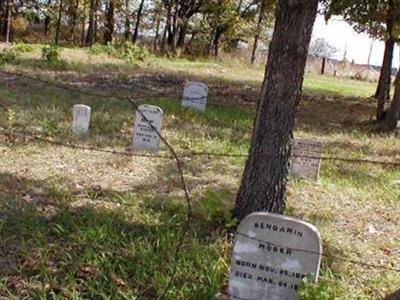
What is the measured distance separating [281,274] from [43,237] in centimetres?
181

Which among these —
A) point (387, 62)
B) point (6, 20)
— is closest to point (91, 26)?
point (6, 20)

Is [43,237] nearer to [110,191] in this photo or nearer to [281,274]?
[110,191]

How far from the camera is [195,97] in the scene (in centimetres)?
986

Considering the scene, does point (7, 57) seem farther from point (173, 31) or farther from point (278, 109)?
point (173, 31)

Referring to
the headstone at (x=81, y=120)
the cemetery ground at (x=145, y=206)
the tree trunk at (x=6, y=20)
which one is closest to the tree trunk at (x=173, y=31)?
the tree trunk at (x=6, y=20)

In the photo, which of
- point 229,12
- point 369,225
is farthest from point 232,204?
point 229,12

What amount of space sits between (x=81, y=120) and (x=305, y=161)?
2953mm

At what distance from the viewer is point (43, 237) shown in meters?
3.91

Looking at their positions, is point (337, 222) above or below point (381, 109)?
below

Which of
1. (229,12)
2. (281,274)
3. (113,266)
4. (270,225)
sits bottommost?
(113,266)

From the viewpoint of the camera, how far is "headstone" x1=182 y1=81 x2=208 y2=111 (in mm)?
9852

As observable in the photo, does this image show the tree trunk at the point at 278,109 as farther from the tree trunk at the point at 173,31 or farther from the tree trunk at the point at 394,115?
Result: the tree trunk at the point at 173,31

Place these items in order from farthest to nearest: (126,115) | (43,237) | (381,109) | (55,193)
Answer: (381,109), (126,115), (55,193), (43,237)

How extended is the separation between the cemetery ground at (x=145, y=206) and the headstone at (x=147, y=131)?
229mm
